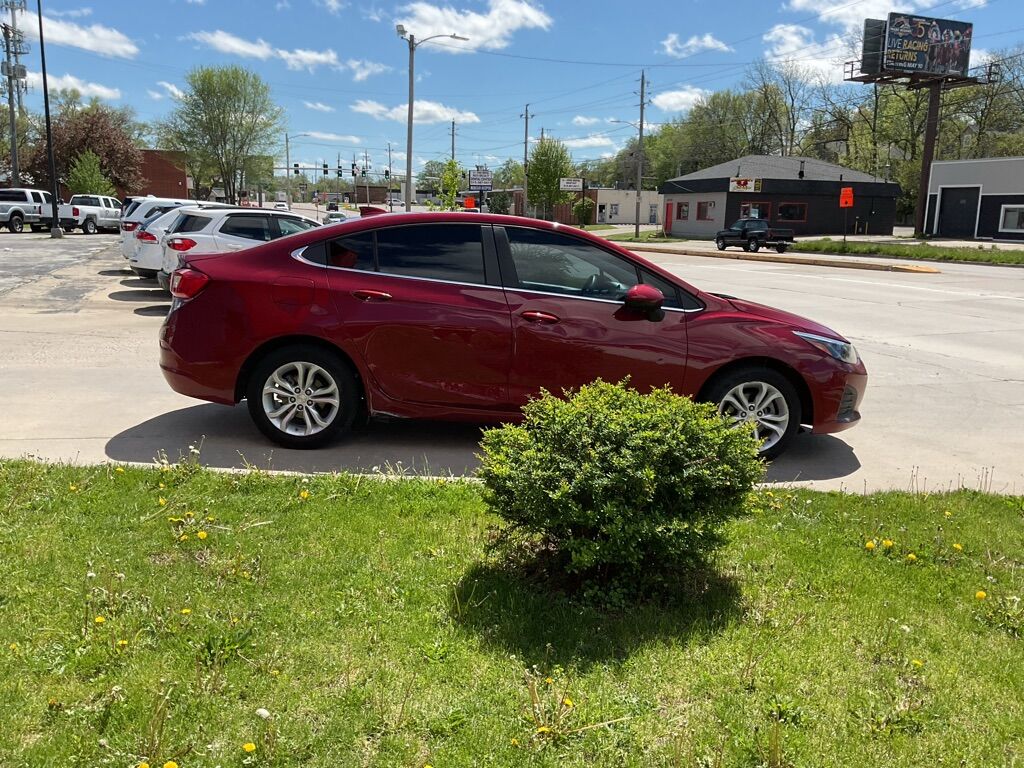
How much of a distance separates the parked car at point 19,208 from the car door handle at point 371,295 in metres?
40.4

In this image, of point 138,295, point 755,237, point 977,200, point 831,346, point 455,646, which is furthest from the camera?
point 977,200

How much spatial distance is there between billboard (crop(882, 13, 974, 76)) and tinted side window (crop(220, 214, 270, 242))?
5022 centimetres

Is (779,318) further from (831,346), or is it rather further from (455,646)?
(455,646)

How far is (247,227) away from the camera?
46.5ft

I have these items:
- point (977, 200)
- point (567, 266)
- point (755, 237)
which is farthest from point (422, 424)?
point (977, 200)

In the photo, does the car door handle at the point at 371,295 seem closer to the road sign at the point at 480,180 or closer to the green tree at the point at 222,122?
the road sign at the point at 480,180

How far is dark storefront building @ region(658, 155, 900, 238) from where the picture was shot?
55.7 m

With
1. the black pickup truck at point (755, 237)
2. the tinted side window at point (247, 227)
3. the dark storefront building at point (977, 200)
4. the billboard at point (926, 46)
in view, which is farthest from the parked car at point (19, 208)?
the dark storefront building at point (977, 200)

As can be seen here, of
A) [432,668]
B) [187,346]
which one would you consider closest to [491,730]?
[432,668]

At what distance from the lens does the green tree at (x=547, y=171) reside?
81.9 meters

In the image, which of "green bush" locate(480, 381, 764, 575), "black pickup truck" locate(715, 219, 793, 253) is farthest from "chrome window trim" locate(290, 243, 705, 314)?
"black pickup truck" locate(715, 219, 793, 253)

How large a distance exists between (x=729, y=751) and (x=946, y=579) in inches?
72.7

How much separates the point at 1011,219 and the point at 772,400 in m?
52.3

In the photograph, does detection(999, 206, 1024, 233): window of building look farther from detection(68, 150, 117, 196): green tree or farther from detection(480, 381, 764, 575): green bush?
detection(68, 150, 117, 196): green tree
